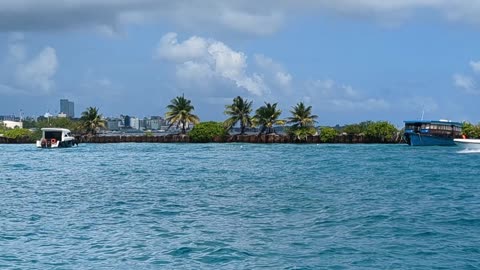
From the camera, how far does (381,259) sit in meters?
15.3

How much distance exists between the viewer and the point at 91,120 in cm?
14900

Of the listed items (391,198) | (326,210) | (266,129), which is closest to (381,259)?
(326,210)

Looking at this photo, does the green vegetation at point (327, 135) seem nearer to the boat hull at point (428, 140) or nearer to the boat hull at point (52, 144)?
the boat hull at point (428, 140)

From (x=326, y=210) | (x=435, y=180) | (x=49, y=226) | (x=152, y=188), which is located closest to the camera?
(x=49, y=226)

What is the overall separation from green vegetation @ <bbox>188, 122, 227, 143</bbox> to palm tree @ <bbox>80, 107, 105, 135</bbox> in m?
22.4

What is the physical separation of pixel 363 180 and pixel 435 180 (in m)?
3.95

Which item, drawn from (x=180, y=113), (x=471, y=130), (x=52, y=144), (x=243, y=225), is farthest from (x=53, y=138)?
(x=243, y=225)

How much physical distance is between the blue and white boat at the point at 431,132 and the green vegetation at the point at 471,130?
916 inches

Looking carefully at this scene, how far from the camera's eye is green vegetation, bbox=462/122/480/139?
131m

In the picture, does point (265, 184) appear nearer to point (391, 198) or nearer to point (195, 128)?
point (391, 198)

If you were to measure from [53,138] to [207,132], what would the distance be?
3855 centimetres

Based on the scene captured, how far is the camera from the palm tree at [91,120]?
14900cm

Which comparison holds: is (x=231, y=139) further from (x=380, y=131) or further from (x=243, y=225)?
(x=243, y=225)

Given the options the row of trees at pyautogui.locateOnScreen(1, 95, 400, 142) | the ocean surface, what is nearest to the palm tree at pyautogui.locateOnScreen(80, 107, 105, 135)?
the row of trees at pyautogui.locateOnScreen(1, 95, 400, 142)
